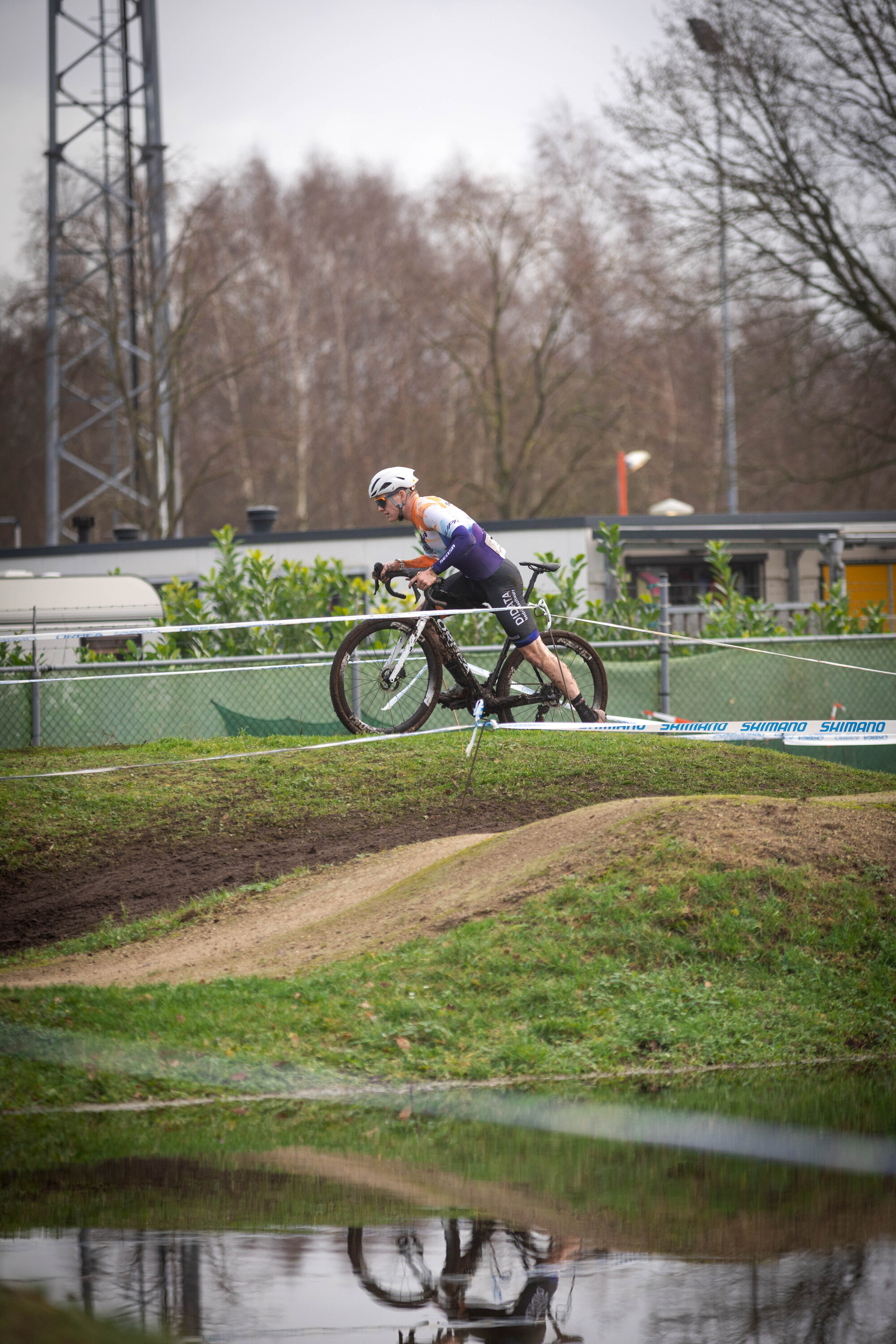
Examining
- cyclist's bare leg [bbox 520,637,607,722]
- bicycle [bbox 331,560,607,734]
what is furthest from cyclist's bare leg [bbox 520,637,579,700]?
bicycle [bbox 331,560,607,734]

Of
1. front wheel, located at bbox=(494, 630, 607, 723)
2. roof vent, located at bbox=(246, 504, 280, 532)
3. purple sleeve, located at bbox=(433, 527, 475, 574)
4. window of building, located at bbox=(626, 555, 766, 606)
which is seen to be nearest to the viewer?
purple sleeve, located at bbox=(433, 527, 475, 574)

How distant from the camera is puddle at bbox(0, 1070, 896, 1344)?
364 cm

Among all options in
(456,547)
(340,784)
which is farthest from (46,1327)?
(340,784)

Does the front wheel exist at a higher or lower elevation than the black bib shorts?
lower

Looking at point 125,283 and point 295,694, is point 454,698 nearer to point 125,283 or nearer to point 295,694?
point 295,694

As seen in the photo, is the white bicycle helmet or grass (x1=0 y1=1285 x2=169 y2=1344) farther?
the white bicycle helmet

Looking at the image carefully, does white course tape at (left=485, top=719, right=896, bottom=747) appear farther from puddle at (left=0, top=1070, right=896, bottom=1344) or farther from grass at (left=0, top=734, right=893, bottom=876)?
puddle at (left=0, top=1070, right=896, bottom=1344)

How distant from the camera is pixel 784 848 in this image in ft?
24.1

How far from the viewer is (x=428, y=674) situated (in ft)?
31.9

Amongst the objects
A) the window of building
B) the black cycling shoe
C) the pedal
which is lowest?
the black cycling shoe

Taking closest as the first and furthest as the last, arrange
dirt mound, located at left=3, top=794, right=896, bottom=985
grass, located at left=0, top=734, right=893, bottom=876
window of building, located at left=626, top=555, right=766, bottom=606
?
dirt mound, located at left=3, top=794, right=896, bottom=985 < grass, located at left=0, top=734, right=893, bottom=876 < window of building, located at left=626, top=555, right=766, bottom=606

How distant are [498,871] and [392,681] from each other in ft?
7.09

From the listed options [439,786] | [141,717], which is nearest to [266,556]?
[141,717]

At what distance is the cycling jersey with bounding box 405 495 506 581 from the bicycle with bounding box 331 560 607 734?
26cm
